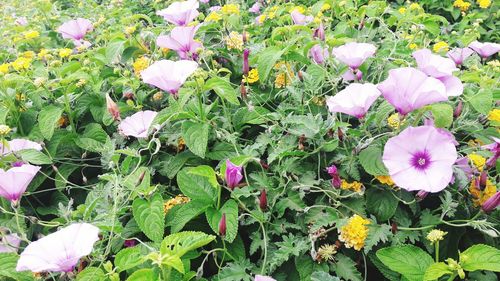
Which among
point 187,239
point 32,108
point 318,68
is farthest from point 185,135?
point 32,108

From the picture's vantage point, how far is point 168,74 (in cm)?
146

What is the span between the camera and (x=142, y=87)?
1.84 metres

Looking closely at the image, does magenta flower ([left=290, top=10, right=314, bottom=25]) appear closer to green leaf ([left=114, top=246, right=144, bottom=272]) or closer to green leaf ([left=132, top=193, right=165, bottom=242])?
green leaf ([left=132, top=193, right=165, bottom=242])

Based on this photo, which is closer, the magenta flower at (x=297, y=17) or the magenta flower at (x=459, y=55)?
the magenta flower at (x=459, y=55)

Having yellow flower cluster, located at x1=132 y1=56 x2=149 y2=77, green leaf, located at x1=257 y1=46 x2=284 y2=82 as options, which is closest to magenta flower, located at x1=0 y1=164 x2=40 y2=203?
yellow flower cluster, located at x1=132 y1=56 x2=149 y2=77

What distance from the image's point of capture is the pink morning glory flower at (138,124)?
4.96 feet

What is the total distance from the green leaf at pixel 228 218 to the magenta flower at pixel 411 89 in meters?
0.52

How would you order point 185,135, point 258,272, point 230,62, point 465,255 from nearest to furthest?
1. point 465,255
2. point 258,272
3. point 185,135
4. point 230,62

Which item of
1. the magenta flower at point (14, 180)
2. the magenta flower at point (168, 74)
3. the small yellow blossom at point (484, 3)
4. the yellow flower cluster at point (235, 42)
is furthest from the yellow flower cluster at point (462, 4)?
the magenta flower at point (14, 180)

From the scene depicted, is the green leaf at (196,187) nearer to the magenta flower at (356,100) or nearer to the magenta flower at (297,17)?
the magenta flower at (356,100)

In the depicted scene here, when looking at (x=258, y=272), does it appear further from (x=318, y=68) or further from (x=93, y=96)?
(x=93, y=96)

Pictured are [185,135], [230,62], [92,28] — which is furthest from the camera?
[92,28]

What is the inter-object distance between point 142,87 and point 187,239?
3.04 feet

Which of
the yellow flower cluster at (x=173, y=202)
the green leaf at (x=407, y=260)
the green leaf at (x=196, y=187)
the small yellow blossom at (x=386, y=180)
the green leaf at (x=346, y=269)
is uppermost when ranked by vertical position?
the small yellow blossom at (x=386, y=180)
